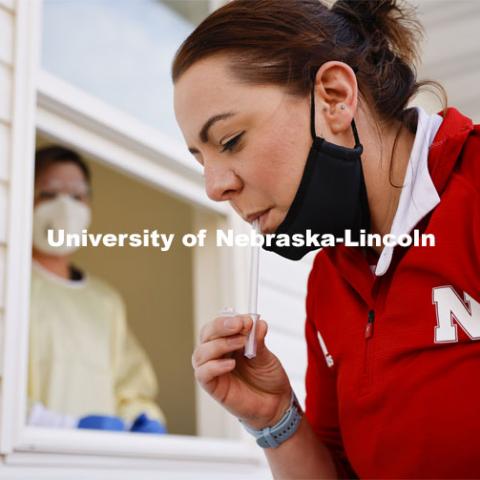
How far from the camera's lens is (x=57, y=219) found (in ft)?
9.82

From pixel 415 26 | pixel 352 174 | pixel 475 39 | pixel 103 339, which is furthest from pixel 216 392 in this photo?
pixel 475 39

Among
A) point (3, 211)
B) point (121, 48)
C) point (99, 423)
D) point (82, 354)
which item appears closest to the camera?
point (3, 211)

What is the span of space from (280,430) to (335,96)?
52 centimetres

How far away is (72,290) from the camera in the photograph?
3195 mm

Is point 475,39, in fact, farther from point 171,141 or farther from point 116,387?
point 116,387

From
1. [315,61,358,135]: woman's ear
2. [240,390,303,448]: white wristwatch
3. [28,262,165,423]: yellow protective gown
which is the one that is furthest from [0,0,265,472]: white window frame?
[315,61,358,135]: woman's ear

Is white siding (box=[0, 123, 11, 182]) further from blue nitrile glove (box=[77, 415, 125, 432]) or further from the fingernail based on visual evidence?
the fingernail

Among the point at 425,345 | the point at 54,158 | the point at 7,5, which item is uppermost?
the point at 7,5

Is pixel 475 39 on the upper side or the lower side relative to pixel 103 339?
upper

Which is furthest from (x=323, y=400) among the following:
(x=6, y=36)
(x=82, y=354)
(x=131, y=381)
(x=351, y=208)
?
(x=131, y=381)

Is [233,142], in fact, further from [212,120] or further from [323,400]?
[323,400]

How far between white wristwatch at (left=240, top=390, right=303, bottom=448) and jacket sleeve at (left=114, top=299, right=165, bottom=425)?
181 centimetres

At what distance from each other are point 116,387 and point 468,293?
7.50ft

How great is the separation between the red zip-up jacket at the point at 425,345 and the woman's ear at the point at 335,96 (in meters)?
0.14
